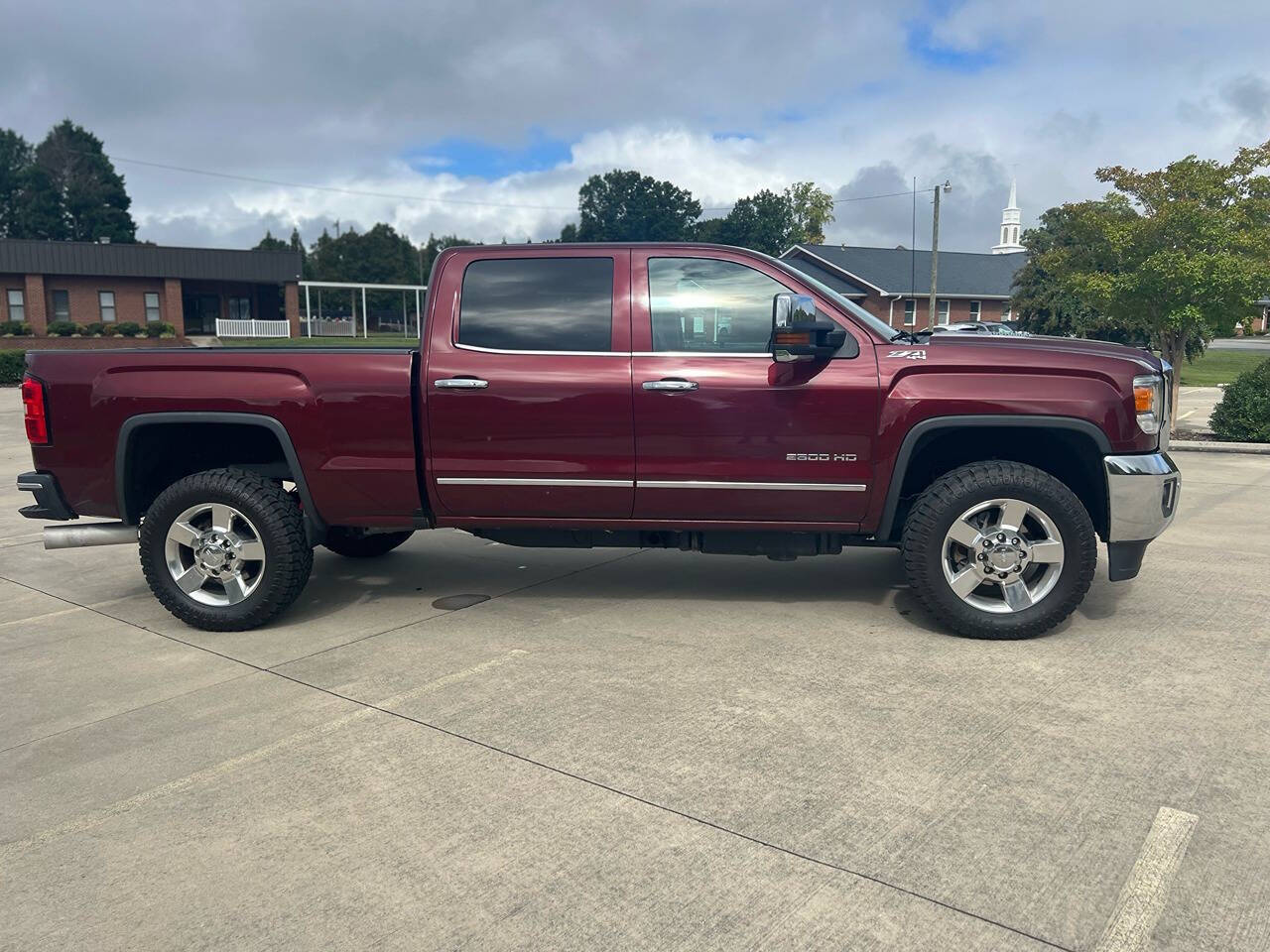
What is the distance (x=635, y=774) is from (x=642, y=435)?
198 centimetres

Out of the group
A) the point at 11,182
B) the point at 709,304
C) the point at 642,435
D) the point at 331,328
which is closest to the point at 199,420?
the point at 642,435

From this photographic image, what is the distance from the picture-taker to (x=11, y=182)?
93625mm

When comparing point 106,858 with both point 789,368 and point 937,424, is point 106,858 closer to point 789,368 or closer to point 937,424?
point 789,368

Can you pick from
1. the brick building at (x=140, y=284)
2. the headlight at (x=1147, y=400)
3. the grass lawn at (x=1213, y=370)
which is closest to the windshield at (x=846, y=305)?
the headlight at (x=1147, y=400)

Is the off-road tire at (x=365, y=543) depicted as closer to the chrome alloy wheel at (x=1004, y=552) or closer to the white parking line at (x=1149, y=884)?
the chrome alloy wheel at (x=1004, y=552)

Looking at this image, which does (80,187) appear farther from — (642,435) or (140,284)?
(642,435)

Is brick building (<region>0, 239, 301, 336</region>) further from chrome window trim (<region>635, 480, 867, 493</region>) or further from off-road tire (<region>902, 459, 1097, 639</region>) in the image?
off-road tire (<region>902, 459, 1097, 639</region>)

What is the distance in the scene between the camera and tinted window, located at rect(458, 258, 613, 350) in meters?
5.18

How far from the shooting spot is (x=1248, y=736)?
3812 millimetres

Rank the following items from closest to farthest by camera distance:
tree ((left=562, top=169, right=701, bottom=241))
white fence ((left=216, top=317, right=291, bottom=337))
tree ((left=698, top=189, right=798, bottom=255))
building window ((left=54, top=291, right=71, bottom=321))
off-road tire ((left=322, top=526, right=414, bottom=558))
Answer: off-road tire ((left=322, top=526, right=414, bottom=558)) < building window ((left=54, top=291, right=71, bottom=321)) < white fence ((left=216, top=317, right=291, bottom=337)) < tree ((left=698, top=189, right=798, bottom=255)) < tree ((left=562, top=169, right=701, bottom=241))

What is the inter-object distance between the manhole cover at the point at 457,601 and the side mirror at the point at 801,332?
7.63ft

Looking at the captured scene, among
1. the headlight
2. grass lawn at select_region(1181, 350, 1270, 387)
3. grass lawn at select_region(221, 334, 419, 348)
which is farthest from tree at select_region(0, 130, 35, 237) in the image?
the headlight

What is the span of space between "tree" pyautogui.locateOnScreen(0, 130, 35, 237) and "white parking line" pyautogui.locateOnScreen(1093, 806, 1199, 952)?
109218mm

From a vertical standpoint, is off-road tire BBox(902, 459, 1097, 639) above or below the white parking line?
above
